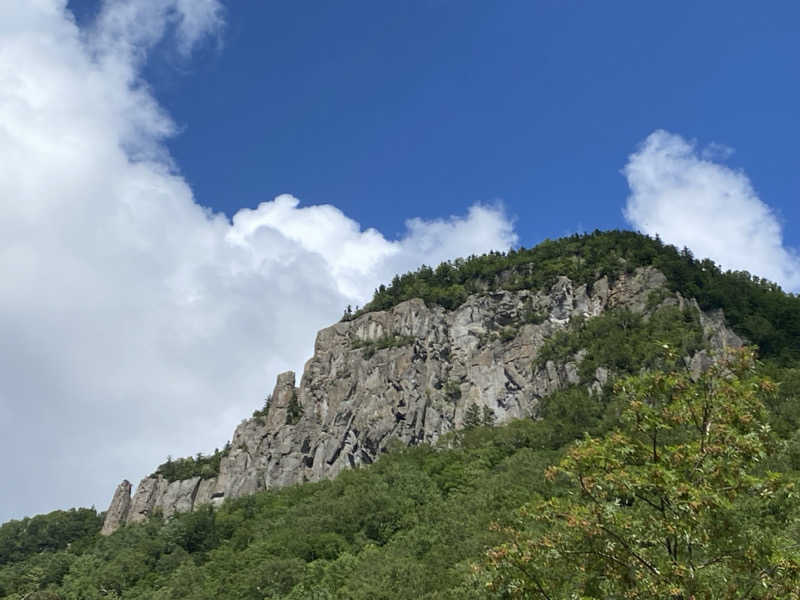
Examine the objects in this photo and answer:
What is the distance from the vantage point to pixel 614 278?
441 ft

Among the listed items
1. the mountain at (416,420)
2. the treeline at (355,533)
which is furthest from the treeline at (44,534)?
the treeline at (355,533)

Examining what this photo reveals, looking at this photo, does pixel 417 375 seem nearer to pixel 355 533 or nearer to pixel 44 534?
pixel 355 533

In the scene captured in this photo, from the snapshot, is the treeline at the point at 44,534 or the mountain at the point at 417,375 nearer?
the mountain at the point at 417,375

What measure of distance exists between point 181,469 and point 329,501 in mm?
57317

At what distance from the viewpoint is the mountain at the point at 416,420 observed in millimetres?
84812

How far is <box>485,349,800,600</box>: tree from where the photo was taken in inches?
587

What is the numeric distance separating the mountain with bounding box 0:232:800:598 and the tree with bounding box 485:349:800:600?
50384 mm

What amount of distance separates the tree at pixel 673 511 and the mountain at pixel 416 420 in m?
50.4

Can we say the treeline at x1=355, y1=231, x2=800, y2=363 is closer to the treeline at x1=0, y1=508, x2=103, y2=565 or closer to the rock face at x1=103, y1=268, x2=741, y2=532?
the rock face at x1=103, y1=268, x2=741, y2=532

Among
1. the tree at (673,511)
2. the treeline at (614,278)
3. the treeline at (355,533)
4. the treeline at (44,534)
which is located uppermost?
the treeline at (614,278)

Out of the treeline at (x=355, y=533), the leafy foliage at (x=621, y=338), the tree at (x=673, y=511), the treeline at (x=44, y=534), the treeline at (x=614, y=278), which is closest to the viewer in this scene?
the tree at (x=673, y=511)

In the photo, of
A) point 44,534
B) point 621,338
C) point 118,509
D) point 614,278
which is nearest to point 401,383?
point 621,338

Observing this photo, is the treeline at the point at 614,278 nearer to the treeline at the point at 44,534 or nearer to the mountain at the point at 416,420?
the mountain at the point at 416,420

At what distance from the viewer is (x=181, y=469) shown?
143375mm
